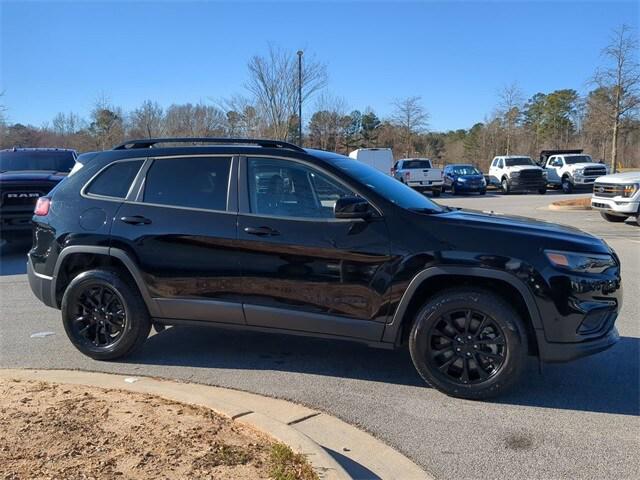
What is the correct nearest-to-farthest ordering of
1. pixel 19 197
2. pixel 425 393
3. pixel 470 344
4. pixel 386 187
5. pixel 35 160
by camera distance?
pixel 470 344
pixel 425 393
pixel 386 187
pixel 19 197
pixel 35 160

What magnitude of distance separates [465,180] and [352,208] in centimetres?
2644

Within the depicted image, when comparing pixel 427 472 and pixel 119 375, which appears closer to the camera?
pixel 427 472

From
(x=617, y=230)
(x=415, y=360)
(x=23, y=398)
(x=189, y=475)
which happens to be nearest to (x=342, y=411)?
(x=415, y=360)

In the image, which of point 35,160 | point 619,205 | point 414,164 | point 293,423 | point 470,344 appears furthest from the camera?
point 414,164

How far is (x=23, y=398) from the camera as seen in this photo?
3.89 meters

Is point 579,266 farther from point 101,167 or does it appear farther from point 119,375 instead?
point 101,167

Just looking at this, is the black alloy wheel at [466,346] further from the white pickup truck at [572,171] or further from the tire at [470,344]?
the white pickup truck at [572,171]

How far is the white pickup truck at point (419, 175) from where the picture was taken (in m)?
27.9

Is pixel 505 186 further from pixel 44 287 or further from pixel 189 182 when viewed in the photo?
pixel 44 287

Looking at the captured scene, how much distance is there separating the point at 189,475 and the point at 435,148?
5876cm

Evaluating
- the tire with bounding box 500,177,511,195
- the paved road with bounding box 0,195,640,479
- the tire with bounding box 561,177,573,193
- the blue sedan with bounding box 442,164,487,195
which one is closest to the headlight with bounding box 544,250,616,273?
the paved road with bounding box 0,195,640,479

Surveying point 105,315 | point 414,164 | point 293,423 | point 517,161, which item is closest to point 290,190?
point 293,423

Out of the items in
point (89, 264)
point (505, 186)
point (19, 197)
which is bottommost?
point (505, 186)

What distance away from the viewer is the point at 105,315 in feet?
16.0
